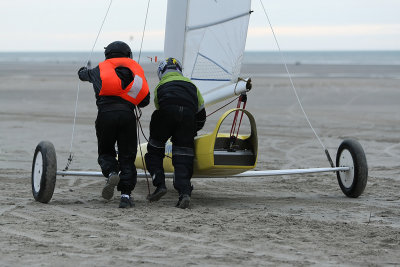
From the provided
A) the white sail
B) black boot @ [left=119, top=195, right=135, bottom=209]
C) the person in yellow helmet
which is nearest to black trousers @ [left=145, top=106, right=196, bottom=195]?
the person in yellow helmet

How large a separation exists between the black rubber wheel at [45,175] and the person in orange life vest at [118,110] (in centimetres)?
48

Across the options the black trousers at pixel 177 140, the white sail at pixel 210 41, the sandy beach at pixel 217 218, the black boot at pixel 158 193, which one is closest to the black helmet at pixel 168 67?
the black trousers at pixel 177 140

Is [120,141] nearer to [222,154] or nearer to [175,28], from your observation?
[222,154]

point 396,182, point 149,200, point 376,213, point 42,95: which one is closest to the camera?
point 376,213

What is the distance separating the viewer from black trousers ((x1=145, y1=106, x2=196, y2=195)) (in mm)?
7279

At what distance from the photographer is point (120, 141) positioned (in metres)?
7.32

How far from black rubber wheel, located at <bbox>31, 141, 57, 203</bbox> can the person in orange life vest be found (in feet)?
1.57

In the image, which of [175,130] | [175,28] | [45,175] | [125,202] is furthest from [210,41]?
[45,175]

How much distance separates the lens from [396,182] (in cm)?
909

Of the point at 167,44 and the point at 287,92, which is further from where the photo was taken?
the point at 287,92

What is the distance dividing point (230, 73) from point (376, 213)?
2915 mm

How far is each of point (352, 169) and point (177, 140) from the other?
1.96 meters

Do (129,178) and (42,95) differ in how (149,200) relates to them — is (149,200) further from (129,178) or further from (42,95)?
(42,95)

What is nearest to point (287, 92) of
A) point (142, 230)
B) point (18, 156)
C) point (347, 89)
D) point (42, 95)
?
point (347, 89)
